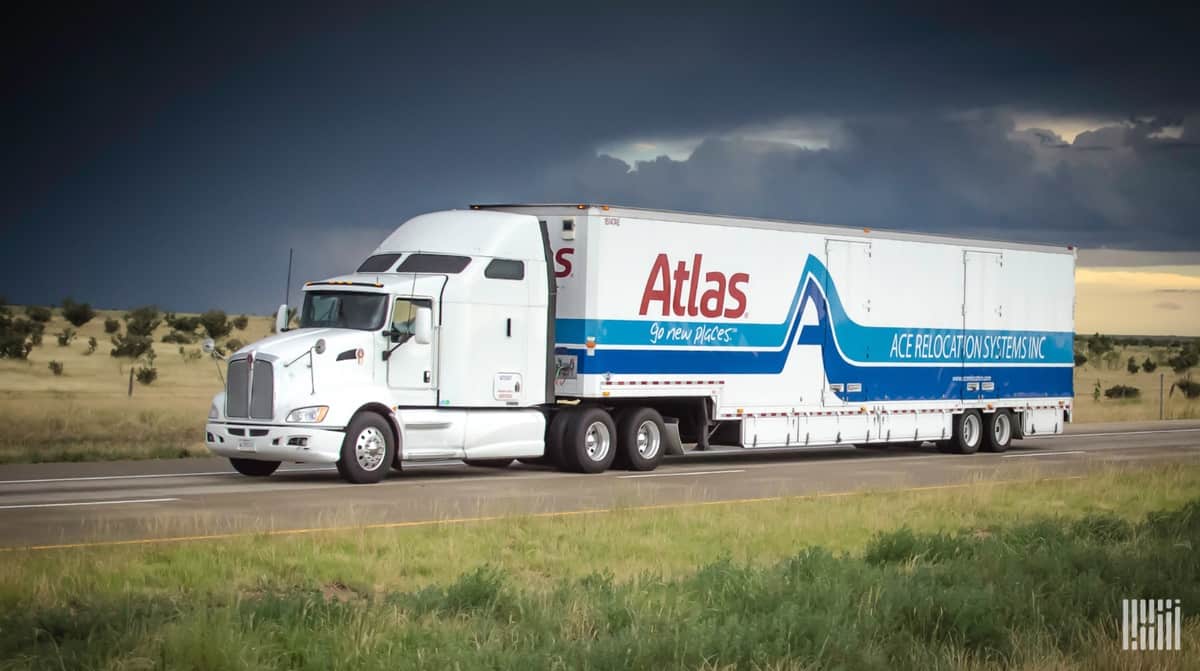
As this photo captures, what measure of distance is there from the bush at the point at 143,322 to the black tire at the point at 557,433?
61.2 m

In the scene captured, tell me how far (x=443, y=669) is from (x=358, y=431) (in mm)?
13098

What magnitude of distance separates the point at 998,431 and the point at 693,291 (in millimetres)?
9577

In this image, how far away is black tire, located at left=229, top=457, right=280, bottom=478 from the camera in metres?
23.0

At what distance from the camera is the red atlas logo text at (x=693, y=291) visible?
25078mm

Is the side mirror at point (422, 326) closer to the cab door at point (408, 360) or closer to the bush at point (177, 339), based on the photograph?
the cab door at point (408, 360)

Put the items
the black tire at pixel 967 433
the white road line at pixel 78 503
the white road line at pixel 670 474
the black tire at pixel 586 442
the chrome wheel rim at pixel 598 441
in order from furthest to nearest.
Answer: the black tire at pixel 967 433 → the chrome wheel rim at pixel 598 441 → the black tire at pixel 586 442 → the white road line at pixel 670 474 → the white road line at pixel 78 503

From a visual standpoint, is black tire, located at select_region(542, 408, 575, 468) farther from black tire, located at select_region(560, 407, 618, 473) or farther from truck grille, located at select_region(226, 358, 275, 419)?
truck grille, located at select_region(226, 358, 275, 419)

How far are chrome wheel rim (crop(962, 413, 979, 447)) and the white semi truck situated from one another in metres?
0.06

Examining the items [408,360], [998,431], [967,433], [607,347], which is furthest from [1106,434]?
[408,360]

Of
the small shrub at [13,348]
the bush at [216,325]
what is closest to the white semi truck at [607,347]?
the small shrub at [13,348]

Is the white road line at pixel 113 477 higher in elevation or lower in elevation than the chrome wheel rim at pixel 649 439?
lower

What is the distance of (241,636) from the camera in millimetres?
9461

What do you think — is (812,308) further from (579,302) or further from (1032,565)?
(1032,565)

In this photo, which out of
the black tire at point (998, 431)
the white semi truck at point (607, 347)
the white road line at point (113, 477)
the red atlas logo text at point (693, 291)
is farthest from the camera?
the black tire at point (998, 431)
